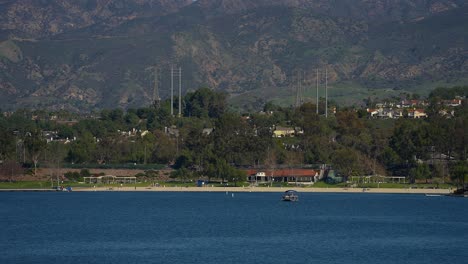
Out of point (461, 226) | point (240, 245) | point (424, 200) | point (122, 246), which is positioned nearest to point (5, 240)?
point (122, 246)

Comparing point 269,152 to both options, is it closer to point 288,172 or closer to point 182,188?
point 288,172

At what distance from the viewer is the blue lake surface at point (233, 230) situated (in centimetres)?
7838

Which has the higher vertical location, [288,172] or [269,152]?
[269,152]

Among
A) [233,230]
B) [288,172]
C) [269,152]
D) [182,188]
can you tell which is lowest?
[233,230]

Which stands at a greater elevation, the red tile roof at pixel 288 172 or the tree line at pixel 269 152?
the tree line at pixel 269 152

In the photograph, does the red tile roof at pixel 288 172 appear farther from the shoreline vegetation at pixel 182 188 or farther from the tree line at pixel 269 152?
the shoreline vegetation at pixel 182 188

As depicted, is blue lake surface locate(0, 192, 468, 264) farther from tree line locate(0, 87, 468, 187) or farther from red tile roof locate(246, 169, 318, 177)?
red tile roof locate(246, 169, 318, 177)

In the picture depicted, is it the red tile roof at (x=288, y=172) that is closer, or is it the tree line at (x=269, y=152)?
the tree line at (x=269, y=152)

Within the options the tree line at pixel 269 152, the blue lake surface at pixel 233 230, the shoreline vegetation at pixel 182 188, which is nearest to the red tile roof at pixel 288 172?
the tree line at pixel 269 152

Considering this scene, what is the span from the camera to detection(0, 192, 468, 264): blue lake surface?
78375 millimetres

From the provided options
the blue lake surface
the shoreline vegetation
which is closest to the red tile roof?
the shoreline vegetation

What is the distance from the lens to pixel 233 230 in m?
99.0

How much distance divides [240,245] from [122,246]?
914 centimetres

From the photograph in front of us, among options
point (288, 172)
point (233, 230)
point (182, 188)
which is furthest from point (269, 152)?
point (233, 230)
